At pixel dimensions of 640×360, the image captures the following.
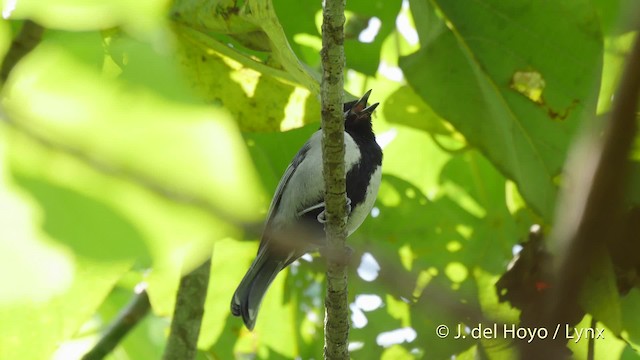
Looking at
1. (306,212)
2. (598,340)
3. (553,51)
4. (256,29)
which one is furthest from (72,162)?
(306,212)

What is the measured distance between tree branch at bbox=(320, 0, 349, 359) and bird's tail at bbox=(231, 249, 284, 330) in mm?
790

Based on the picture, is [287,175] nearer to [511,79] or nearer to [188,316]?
[188,316]

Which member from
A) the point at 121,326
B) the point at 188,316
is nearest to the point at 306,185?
the point at 188,316

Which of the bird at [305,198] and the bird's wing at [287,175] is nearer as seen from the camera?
the bird at [305,198]

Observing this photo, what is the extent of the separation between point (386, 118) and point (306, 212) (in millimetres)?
644

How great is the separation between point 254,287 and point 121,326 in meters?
0.58

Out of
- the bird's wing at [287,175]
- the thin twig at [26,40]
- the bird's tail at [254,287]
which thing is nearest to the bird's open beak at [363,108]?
the bird's wing at [287,175]

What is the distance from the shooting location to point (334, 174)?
232 cm

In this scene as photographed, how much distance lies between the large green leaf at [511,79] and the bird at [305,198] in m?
0.45

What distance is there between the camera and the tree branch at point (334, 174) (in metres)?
1.90

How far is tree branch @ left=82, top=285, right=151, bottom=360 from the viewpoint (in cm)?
312

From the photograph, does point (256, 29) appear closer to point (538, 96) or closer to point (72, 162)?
point (538, 96)

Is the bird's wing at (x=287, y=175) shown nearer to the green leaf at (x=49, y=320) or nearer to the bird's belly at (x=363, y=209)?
the bird's belly at (x=363, y=209)

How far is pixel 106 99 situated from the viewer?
83cm
